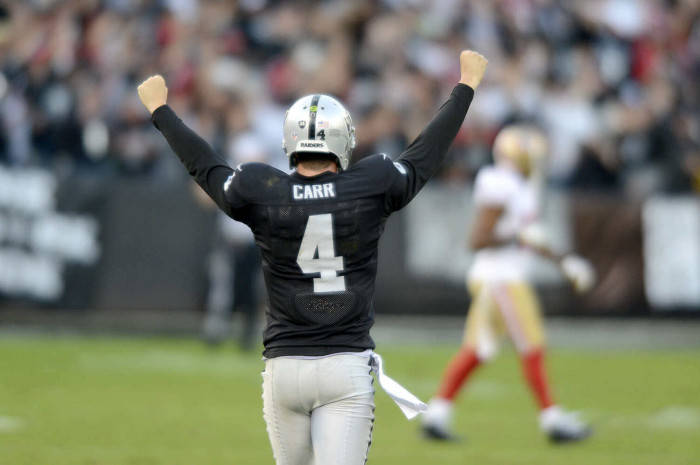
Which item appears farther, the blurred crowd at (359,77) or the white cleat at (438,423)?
the blurred crowd at (359,77)

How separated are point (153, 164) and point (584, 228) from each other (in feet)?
17.6

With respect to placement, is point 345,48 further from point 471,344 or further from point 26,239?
point 471,344

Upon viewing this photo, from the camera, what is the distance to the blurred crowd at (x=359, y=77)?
53.1ft

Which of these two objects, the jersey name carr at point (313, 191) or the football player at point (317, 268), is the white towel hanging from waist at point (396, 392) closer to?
the football player at point (317, 268)

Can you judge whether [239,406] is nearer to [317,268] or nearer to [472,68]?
[472,68]

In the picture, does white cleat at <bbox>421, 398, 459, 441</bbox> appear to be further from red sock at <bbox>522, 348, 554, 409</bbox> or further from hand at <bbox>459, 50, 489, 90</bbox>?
hand at <bbox>459, 50, 489, 90</bbox>

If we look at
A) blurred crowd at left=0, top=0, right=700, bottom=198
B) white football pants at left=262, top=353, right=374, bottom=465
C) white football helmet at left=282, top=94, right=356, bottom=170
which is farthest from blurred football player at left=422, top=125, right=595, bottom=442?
blurred crowd at left=0, top=0, right=700, bottom=198

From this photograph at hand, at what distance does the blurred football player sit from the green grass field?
0.37m

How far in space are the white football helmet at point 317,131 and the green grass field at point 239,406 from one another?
146 inches

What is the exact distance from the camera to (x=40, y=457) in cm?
833

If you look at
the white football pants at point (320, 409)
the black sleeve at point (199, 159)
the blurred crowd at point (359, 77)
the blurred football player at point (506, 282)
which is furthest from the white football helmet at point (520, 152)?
the blurred crowd at point (359, 77)

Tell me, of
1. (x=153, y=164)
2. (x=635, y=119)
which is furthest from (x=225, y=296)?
(x=635, y=119)

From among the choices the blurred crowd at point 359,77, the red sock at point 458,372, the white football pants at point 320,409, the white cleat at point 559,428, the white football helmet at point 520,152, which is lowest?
the white football pants at point 320,409

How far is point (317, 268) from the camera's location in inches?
200
